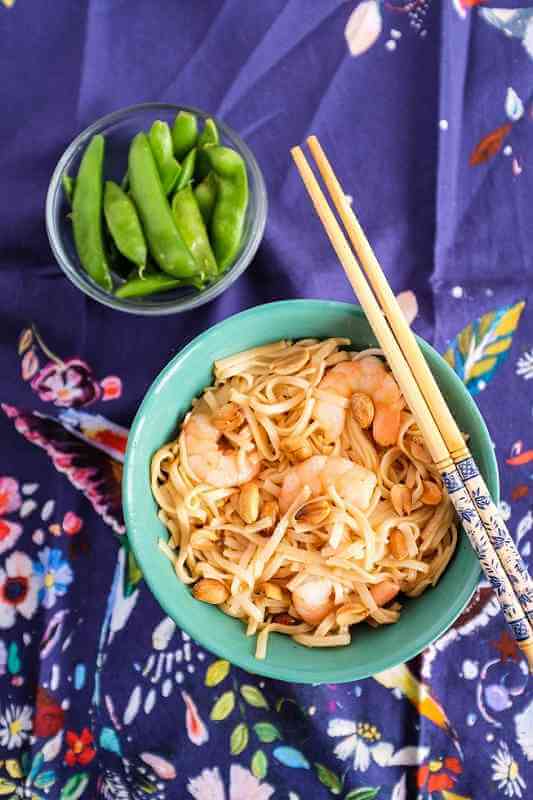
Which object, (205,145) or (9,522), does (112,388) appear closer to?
(9,522)

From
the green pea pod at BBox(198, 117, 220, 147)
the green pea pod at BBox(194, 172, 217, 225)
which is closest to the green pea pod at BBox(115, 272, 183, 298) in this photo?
the green pea pod at BBox(194, 172, 217, 225)

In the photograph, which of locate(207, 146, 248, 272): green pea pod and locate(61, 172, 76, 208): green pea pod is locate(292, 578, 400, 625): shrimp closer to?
locate(207, 146, 248, 272): green pea pod

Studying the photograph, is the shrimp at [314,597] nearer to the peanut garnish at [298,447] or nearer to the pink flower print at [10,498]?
the peanut garnish at [298,447]

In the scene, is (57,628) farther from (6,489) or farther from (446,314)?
(446,314)

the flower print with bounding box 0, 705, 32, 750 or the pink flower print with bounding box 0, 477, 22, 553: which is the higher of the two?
the pink flower print with bounding box 0, 477, 22, 553

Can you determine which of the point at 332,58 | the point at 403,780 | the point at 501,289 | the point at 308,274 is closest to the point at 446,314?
the point at 501,289

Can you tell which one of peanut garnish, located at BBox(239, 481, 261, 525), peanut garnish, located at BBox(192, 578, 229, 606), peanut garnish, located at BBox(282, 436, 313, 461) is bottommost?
peanut garnish, located at BBox(192, 578, 229, 606)

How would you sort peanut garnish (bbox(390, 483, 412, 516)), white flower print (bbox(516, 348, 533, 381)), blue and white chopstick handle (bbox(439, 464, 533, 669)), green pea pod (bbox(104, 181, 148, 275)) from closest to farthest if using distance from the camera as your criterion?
blue and white chopstick handle (bbox(439, 464, 533, 669)) → peanut garnish (bbox(390, 483, 412, 516)) → green pea pod (bbox(104, 181, 148, 275)) → white flower print (bbox(516, 348, 533, 381))
